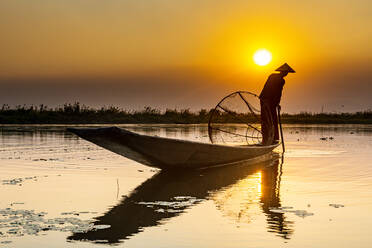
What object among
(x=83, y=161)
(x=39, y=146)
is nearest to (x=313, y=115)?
(x=39, y=146)

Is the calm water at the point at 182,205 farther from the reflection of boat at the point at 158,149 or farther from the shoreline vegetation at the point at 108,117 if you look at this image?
the shoreline vegetation at the point at 108,117

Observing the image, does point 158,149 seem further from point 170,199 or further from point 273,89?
point 273,89

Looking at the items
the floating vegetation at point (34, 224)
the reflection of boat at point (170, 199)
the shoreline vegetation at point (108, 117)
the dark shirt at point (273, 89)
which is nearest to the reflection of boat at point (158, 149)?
the reflection of boat at point (170, 199)

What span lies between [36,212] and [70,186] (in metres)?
2.38

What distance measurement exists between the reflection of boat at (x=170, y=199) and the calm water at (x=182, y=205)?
0.5 inches

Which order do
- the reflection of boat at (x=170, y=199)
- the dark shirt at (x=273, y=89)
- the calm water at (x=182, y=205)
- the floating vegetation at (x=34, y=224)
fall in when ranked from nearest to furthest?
the calm water at (x=182, y=205)
the floating vegetation at (x=34, y=224)
the reflection of boat at (x=170, y=199)
the dark shirt at (x=273, y=89)

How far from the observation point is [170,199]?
882 centimetres

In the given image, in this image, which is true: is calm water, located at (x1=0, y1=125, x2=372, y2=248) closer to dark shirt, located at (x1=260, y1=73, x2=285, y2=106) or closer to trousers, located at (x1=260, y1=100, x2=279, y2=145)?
trousers, located at (x1=260, y1=100, x2=279, y2=145)

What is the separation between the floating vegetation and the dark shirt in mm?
10411

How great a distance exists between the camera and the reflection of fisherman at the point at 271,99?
54.9ft

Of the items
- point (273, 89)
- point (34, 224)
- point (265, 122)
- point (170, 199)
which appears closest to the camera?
point (34, 224)

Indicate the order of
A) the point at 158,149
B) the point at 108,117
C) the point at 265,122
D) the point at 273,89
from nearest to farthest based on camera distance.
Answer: the point at 158,149
the point at 273,89
the point at 265,122
the point at 108,117

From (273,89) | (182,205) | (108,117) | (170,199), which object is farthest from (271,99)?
(108,117)

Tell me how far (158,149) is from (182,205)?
127 inches
